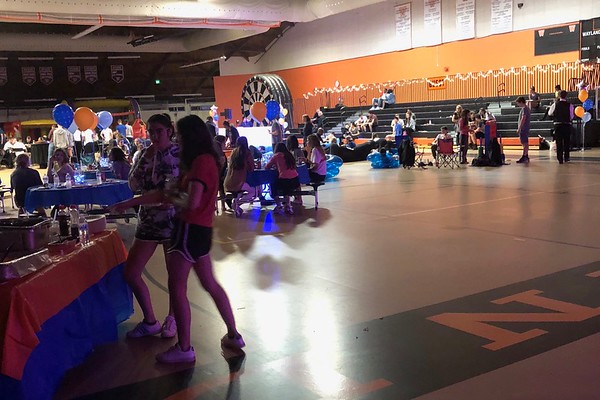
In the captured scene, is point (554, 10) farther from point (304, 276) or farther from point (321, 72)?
point (304, 276)

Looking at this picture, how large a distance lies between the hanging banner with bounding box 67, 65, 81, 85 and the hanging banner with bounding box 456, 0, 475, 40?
19.1 meters

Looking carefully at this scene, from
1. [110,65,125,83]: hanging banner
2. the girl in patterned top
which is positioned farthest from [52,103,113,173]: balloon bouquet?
[110,65,125,83]: hanging banner

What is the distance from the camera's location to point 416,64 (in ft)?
75.6

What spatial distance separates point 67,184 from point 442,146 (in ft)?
30.3

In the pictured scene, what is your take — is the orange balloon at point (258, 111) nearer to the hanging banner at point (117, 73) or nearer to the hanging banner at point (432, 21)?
the hanging banner at point (432, 21)

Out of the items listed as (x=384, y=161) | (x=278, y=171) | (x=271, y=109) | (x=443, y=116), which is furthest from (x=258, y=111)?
(x=443, y=116)

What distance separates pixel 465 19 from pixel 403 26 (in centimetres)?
287

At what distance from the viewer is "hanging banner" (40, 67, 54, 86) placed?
96.7 feet

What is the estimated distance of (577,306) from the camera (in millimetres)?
4004

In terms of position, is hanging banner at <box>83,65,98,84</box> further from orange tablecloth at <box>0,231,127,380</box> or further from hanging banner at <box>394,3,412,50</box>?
orange tablecloth at <box>0,231,127,380</box>

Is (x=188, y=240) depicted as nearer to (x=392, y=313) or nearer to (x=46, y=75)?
(x=392, y=313)

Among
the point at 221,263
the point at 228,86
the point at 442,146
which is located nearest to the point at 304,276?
the point at 221,263

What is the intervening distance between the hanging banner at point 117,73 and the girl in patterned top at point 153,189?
29426mm

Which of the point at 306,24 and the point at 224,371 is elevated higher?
the point at 306,24
